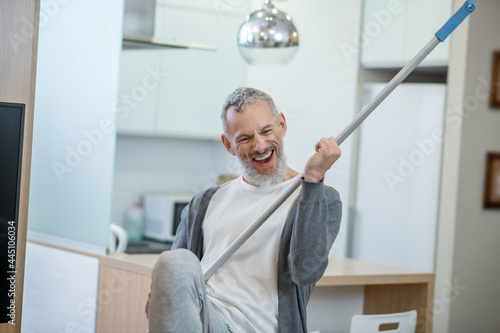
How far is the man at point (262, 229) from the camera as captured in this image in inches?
62.5

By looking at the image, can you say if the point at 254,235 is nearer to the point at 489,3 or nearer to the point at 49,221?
the point at 49,221

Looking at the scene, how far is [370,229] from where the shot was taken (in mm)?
3953

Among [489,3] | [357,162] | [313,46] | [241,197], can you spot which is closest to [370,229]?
[357,162]

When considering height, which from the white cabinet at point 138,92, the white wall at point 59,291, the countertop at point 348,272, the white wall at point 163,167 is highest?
the white cabinet at point 138,92

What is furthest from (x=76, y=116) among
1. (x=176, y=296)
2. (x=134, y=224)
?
(x=134, y=224)

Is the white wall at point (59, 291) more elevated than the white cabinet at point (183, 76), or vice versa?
the white cabinet at point (183, 76)

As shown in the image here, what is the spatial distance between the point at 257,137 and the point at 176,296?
20.4 inches

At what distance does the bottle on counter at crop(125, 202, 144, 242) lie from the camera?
4364 mm

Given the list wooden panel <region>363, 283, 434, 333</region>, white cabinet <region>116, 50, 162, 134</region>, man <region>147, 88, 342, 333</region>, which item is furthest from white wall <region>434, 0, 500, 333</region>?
man <region>147, 88, 342, 333</region>

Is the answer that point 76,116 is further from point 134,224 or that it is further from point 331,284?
point 134,224

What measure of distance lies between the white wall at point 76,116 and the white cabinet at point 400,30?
175 centimetres

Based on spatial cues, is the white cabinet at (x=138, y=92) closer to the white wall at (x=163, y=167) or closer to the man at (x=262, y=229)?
the white wall at (x=163, y=167)

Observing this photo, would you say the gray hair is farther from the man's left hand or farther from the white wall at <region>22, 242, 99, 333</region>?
the white wall at <region>22, 242, 99, 333</region>

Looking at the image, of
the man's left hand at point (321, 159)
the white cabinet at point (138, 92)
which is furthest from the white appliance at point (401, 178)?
the man's left hand at point (321, 159)
